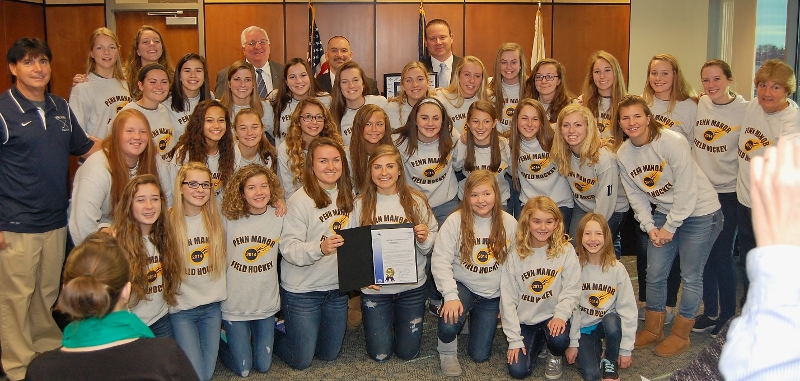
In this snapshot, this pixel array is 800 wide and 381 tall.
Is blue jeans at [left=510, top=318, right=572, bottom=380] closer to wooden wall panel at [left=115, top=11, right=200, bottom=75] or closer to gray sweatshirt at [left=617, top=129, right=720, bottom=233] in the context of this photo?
gray sweatshirt at [left=617, top=129, right=720, bottom=233]

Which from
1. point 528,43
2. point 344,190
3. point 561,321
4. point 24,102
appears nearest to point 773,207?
point 561,321

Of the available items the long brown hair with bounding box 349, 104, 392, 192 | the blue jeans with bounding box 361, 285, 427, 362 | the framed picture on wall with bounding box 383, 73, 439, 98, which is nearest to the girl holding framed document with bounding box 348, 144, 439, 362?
the blue jeans with bounding box 361, 285, 427, 362

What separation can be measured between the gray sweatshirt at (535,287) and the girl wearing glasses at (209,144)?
1.99 m

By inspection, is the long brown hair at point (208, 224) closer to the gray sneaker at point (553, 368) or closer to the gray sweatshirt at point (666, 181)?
the gray sneaker at point (553, 368)

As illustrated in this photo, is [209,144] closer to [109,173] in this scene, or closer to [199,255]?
[109,173]

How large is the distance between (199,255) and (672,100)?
359 centimetres

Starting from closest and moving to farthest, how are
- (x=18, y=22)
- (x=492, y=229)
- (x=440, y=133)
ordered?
(x=492, y=229) → (x=440, y=133) → (x=18, y=22)

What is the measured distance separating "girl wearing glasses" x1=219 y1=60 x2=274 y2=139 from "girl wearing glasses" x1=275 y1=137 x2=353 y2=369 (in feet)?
3.43

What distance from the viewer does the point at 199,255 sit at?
440 centimetres

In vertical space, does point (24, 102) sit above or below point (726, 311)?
above

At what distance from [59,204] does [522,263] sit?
2.91 m

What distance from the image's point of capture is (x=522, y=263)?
15.2 feet

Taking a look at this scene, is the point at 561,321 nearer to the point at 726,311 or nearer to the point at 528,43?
the point at 726,311

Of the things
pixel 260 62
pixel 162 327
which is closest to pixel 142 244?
pixel 162 327
